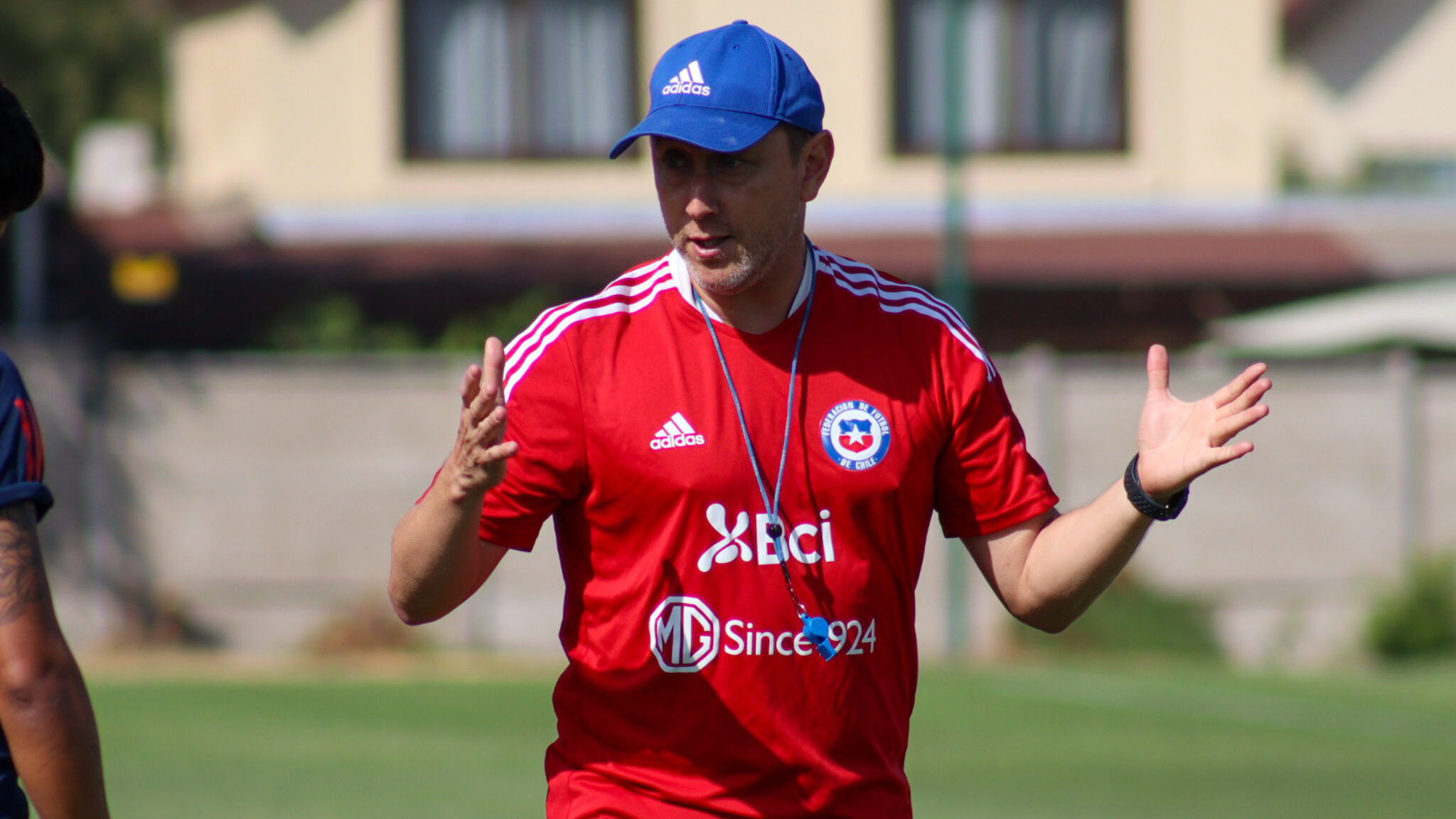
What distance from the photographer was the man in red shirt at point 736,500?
3818mm

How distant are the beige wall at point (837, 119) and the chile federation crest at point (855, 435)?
17.8 m

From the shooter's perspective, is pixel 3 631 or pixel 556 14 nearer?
pixel 3 631

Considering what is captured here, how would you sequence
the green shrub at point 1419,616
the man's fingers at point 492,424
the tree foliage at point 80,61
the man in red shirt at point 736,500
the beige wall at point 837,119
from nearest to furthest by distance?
the man's fingers at point 492,424 → the man in red shirt at point 736,500 → the green shrub at point 1419,616 → the beige wall at point 837,119 → the tree foliage at point 80,61

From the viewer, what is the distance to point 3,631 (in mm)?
3131

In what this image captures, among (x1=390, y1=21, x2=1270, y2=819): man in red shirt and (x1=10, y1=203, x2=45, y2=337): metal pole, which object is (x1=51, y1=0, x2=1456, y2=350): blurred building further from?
(x1=390, y1=21, x2=1270, y2=819): man in red shirt

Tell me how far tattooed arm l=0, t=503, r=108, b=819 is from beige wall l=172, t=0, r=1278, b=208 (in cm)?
1865

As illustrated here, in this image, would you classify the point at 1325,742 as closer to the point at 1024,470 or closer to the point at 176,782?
the point at 176,782

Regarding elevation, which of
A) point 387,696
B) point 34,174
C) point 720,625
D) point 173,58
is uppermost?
point 173,58

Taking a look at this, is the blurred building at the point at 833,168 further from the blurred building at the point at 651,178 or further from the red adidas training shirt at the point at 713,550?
the red adidas training shirt at the point at 713,550

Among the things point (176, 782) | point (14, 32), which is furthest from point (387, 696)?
point (14, 32)

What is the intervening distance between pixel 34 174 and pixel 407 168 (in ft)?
62.3

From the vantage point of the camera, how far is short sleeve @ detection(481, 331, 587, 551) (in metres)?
3.83

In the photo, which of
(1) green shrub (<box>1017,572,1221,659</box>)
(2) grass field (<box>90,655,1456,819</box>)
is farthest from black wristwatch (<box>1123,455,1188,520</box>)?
(1) green shrub (<box>1017,572,1221,659</box>)

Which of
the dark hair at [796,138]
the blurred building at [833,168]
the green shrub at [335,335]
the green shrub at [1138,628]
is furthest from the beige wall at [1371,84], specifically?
the dark hair at [796,138]
